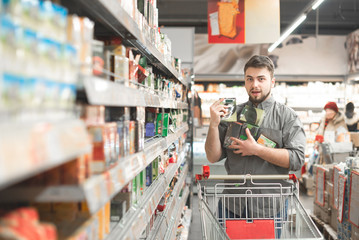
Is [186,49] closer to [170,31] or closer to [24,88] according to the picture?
[170,31]

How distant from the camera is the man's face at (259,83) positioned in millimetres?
2787

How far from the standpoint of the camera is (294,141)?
8.83 ft

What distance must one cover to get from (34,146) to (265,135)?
2.27 meters

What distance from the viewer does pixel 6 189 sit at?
37.4 inches

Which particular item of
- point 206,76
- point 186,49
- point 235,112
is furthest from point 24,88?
point 206,76

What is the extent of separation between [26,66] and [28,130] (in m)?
0.15

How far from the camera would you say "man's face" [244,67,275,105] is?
9.14 feet

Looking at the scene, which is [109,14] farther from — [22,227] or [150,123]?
[150,123]

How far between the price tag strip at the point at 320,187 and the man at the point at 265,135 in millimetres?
2407

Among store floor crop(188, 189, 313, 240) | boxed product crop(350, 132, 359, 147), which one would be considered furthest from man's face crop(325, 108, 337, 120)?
store floor crop(188, 189, 313, 240)

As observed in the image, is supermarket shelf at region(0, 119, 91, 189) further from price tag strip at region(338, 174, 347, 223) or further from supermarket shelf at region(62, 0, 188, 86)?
price tag strip at region(338, 174, 347, 223)

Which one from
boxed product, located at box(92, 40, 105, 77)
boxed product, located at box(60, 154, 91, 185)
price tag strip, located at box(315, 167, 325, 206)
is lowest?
price tag strip, located at box(315, 167, 325, 206)

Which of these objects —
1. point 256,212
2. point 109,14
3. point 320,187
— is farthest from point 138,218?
point 320,187

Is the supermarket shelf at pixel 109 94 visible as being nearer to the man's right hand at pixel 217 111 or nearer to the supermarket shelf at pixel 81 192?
the supermarket shelf at pixel 81 192
